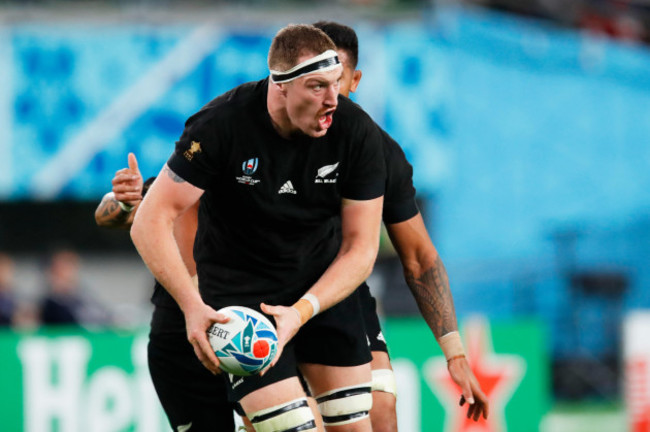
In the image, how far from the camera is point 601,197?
20.1 m

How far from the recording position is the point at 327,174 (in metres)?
5.68

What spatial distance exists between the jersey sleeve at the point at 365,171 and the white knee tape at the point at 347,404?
108cm

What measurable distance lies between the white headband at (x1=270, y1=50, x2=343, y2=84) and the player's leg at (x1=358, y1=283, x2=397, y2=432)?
1.75 meters

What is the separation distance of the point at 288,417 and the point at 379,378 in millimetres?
1270

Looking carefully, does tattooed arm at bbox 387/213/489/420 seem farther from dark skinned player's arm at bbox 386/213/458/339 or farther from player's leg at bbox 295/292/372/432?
player's leg at bbox 295/292/372/432

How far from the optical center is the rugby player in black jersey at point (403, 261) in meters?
6.32

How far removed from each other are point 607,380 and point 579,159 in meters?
4.96

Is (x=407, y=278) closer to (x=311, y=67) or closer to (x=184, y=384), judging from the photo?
(x=184, y=384)

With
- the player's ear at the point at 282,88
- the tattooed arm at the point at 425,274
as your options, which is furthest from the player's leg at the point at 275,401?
the player's ear at the point at 282,88

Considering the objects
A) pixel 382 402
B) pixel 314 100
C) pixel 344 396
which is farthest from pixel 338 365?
pixel 314 100

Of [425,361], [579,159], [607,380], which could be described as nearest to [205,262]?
Answer: [425,361]

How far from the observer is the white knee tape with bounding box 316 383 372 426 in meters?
6.02

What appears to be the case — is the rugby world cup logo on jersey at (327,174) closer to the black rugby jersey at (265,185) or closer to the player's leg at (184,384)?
the black rugby jersey at (265,185)

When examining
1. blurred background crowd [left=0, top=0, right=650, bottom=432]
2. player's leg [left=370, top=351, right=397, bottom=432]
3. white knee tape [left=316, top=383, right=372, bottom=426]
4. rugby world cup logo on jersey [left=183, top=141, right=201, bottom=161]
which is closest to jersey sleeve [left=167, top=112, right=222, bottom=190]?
rugby world cup logo on jersey [left=183, top=141, right=201, bottom=161]
